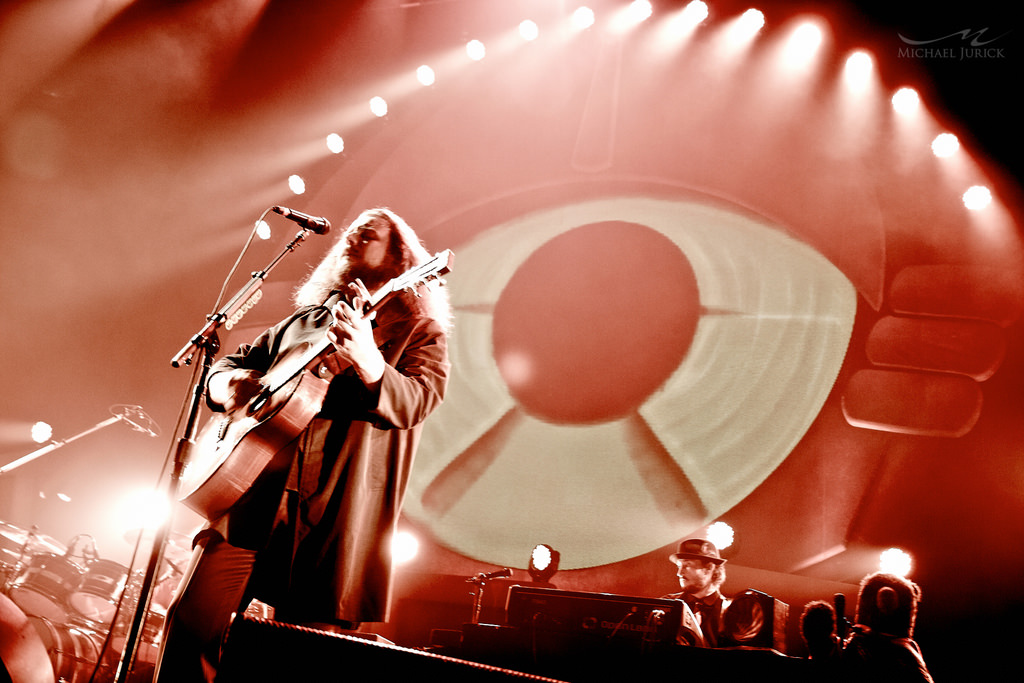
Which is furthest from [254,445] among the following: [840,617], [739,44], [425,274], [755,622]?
[739,44]

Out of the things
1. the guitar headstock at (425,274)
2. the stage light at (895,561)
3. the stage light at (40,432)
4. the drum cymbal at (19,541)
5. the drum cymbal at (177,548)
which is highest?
the stage light at (40,432)

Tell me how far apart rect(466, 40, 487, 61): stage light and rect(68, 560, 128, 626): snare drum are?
468 centimetres

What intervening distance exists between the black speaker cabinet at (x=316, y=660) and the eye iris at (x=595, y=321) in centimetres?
418

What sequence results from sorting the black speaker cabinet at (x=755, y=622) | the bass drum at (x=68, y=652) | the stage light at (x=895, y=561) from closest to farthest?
the black speaker cabinet at (x=755, y=622) < the bass drum at (x=68, y=652) < the stage light at (x=895, y=561)

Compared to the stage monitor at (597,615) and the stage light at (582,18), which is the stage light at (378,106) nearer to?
the stage light at (582,18)

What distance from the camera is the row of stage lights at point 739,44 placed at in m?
5.39

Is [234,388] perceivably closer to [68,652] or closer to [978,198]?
[68,652]

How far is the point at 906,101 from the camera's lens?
18.0 feet

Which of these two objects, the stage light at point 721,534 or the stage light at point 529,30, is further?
the stage light at point 529,30

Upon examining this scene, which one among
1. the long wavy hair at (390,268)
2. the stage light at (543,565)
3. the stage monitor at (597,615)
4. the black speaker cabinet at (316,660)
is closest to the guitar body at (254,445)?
the long wavy hair at (390,268)

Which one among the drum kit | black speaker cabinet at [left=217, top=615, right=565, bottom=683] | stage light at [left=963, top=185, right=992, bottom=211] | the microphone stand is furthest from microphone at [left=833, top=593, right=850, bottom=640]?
stage light at [left=963, top=185, right=992, bottom=211]

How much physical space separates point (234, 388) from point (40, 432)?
153 inches

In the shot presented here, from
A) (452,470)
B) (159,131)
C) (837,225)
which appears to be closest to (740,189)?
(837,225)

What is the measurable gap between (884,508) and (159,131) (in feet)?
18.9
